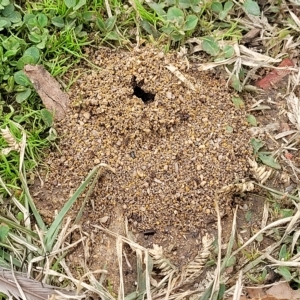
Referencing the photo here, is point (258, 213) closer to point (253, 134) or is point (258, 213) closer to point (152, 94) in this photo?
point (253, 134)

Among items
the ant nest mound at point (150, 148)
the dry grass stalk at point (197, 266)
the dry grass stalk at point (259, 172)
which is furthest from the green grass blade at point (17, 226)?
the dry grass stalk at point (259, 172)

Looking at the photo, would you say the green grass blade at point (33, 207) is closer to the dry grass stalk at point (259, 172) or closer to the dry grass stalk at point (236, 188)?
the dry grass stalk at point (236, 188)

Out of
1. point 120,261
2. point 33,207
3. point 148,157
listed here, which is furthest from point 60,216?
point 148,157

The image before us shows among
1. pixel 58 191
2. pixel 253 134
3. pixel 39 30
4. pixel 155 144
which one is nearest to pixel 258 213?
pixel 253 134

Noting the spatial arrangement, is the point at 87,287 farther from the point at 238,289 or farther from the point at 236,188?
the point at 236,188

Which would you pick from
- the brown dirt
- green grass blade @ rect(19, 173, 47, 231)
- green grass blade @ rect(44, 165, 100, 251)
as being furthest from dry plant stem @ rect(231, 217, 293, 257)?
green grass blade @ rect(19, 173, 47, 231)
